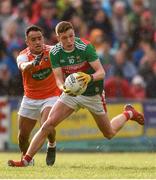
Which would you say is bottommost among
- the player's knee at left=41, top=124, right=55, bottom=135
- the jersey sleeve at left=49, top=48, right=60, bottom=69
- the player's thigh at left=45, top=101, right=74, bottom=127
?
the player's knee at left=41, top=124, right=55, bottom=135

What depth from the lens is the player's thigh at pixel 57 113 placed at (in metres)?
12.8

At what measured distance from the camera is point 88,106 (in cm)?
1310

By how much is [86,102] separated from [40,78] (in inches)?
40.7

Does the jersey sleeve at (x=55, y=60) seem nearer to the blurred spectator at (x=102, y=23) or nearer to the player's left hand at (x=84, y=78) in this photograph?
the player's left hand at (x=84, y=78)

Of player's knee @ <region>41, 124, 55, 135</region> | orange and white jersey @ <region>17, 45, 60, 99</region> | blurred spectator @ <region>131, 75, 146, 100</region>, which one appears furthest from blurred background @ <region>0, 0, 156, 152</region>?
player's knee @ <region>41, 124, 55, 135</region>

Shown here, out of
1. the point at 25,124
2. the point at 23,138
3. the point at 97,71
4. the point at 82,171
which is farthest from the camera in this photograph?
the point at 23,138

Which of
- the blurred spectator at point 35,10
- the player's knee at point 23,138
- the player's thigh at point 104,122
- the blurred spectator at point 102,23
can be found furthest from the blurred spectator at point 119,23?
the player's thigh at point 104,122

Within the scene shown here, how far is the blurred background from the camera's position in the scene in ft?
65.3

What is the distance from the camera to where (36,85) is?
13.8 metres

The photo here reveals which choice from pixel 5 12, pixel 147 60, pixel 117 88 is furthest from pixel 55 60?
pixel 5 12

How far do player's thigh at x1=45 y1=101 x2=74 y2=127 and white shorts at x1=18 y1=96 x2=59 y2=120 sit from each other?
680mm

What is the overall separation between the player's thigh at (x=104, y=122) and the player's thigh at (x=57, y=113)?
47 cm

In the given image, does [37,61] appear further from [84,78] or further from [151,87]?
[151,87]

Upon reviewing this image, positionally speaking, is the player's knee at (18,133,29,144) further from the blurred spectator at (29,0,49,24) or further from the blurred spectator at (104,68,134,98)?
the blurred spectator at (29,0,49,24)
